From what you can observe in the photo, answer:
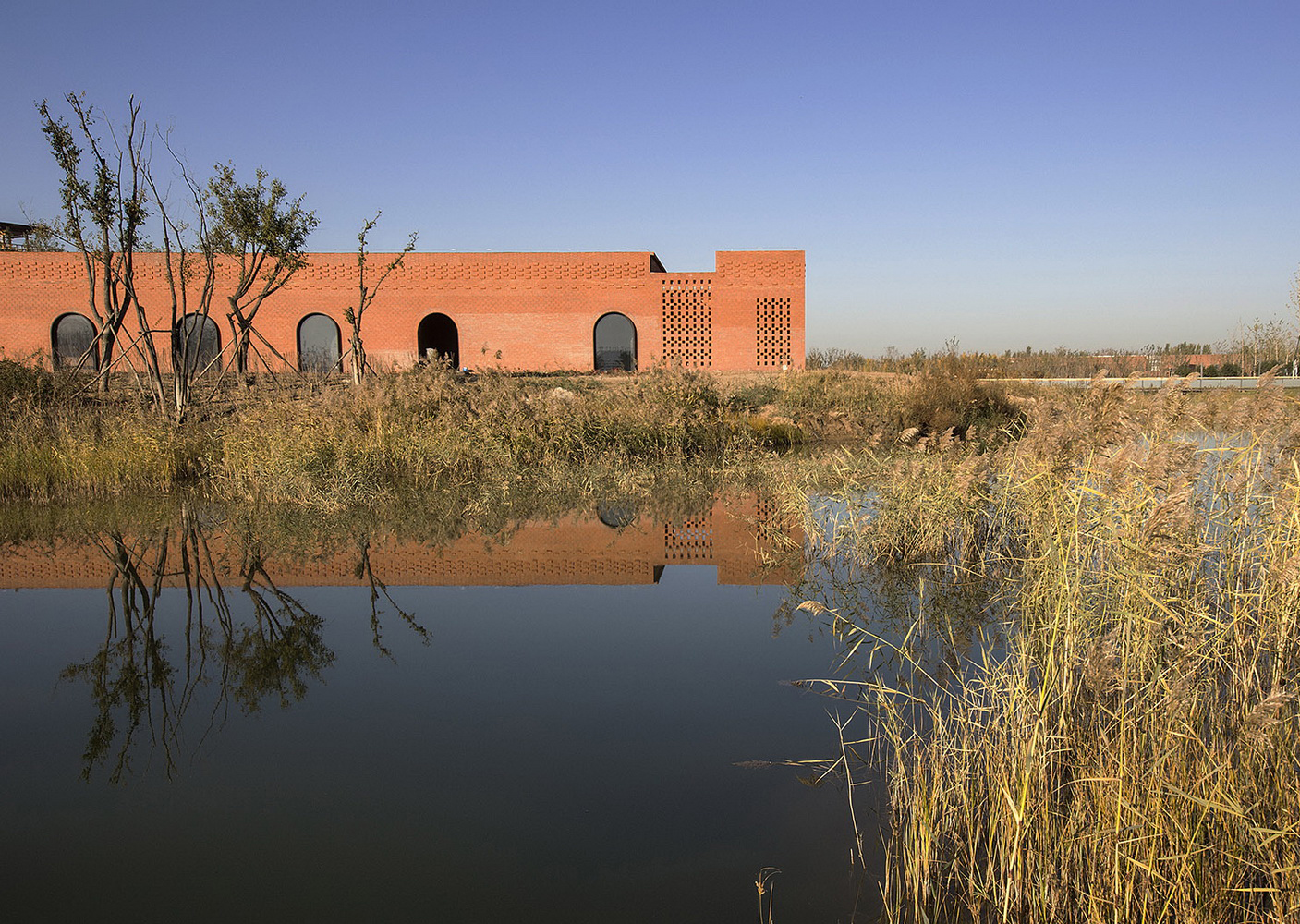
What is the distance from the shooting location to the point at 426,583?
5.69 metres

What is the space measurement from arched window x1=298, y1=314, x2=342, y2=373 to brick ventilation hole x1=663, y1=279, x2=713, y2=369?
31.1 ft

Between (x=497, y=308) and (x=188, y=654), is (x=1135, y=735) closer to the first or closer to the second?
(x=188, y=654)

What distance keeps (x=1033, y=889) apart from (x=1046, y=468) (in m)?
2.15

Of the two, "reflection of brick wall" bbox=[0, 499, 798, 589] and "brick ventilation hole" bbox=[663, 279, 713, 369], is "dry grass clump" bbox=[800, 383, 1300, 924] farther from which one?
"brick ventilation hole" bbox=[663, 279, 713, 369]

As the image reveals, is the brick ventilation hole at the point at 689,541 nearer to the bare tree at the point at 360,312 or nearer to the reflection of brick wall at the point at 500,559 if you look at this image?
the reflection of brick wall at the point at 500,559

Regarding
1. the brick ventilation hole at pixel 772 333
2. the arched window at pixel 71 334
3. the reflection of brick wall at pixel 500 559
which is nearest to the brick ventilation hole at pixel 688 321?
the brick ventilation hole at pixel 772 333

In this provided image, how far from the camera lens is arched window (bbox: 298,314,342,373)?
26.4 metres

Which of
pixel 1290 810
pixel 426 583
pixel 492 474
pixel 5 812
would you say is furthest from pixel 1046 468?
pixel 492 474

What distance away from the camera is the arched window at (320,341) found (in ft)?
86.7

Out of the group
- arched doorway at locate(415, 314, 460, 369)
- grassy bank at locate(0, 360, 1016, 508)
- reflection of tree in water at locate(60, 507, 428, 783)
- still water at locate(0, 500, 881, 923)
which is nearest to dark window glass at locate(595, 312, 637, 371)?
arched doorway at locate(415, 314, 460, 369)

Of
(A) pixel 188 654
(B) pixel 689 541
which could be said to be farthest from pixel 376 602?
(B) pixel 689 541

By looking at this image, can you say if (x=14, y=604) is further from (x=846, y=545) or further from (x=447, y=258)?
(x=447, y=258)

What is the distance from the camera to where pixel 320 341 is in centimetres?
2662

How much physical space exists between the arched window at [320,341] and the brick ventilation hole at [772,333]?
12.0 meters
